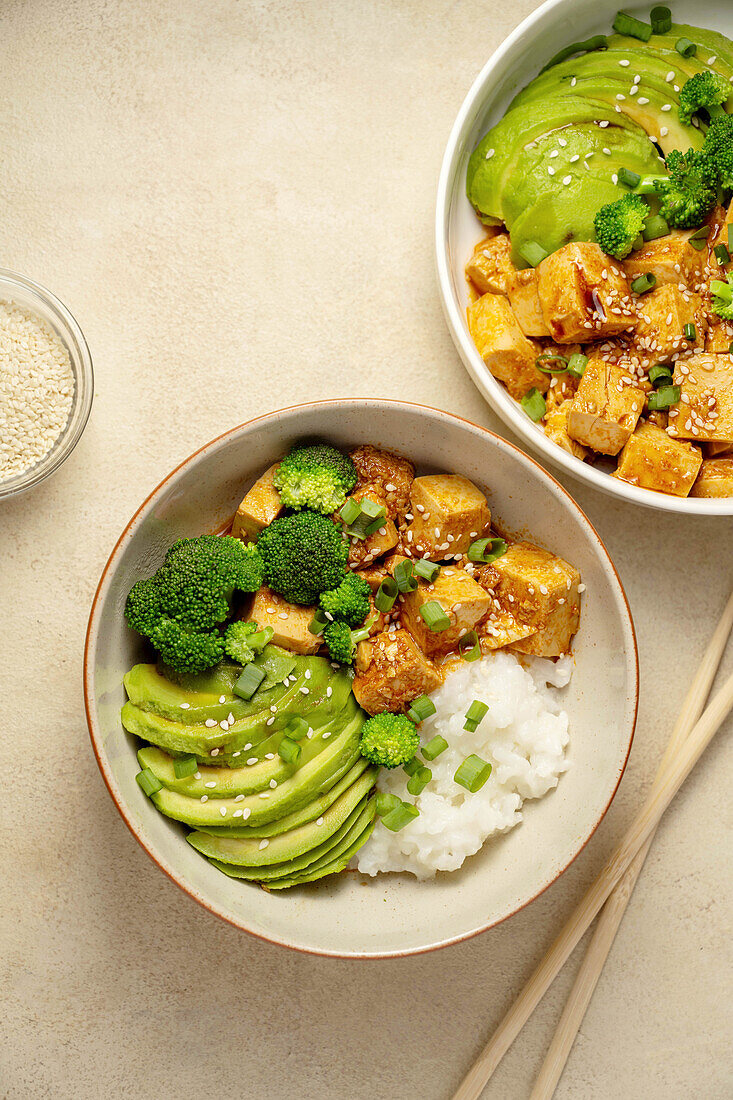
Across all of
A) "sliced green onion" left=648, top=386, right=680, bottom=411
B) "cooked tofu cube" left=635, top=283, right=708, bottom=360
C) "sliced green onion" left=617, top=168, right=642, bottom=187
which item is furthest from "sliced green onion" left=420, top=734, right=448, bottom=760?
"sliced green onion" left=617, top=168, right=642, bottom=187

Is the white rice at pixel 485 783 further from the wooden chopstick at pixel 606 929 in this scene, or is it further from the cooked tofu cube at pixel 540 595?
the wooden chopstick at pixel 606 929

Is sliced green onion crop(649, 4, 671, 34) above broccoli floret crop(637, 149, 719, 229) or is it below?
above

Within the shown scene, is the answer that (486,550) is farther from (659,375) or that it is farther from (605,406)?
(659,375)

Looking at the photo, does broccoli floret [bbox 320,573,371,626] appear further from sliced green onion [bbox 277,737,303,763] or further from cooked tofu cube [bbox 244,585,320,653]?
sliced green onion [bbox 277,737,303,763]

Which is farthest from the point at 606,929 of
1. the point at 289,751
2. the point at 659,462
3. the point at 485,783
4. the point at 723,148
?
the point at 723,148

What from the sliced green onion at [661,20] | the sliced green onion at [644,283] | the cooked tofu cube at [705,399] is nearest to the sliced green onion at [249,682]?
the cooked tofu cube at [705,399]

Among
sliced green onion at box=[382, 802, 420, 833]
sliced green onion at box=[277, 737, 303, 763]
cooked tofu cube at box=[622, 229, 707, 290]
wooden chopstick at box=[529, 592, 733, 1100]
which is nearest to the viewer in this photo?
sliced green onion at box=[277, 737, 303, 763]

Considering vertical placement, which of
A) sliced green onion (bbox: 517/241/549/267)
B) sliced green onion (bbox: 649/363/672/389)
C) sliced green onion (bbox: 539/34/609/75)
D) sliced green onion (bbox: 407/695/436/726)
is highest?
sliced green onion (bbox: 539/34/609/75)

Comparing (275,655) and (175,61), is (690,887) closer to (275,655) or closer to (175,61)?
(275,655)
